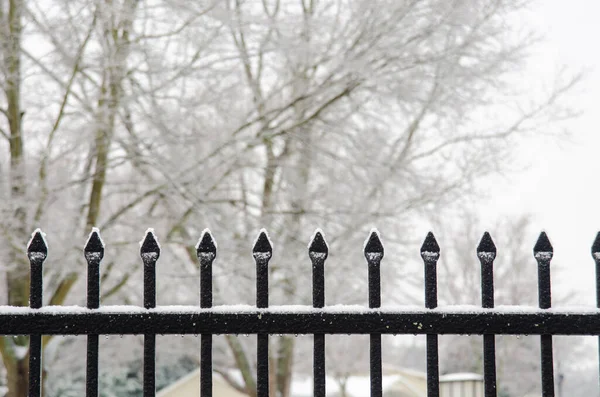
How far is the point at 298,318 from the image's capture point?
107 inches

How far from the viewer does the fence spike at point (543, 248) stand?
275 centimetres

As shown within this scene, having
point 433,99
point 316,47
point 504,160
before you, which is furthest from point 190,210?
point 504,160

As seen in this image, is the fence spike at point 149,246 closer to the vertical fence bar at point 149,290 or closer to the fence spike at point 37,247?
the vertical fence bar at point 149,290

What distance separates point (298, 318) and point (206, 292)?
380 millimetres

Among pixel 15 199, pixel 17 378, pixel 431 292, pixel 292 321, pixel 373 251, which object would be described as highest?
pixel 15 199

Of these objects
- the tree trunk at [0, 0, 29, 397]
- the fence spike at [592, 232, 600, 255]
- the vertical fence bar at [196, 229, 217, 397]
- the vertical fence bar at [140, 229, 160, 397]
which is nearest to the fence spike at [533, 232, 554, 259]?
the fence spike at [592, 232, 600, 255]

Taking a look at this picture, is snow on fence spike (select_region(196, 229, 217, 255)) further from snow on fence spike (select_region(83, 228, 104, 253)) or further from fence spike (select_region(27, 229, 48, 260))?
fence spike (select_region(27, 229, 48, 260))

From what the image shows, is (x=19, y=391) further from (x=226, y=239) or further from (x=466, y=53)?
(x=466, y=53)

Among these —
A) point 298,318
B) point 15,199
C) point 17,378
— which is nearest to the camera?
point 298,318

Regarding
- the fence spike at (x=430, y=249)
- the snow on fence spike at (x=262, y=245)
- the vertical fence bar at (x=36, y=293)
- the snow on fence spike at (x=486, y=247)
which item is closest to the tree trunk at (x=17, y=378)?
the vertical fence bar at (x=36, y=293)

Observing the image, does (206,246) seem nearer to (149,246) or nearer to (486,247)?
(149,246)

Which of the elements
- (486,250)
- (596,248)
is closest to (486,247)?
(486,250)

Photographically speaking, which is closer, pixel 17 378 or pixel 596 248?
pixel 596 248

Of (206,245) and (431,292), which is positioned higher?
(206,245)
